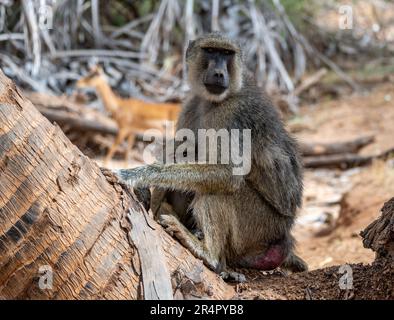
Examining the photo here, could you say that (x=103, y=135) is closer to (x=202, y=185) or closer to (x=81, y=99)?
(x=81, y=99)

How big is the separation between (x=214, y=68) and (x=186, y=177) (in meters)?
0.97

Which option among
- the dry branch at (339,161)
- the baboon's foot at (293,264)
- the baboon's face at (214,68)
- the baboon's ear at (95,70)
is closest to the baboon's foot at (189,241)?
the baboon's foot at (293,264)

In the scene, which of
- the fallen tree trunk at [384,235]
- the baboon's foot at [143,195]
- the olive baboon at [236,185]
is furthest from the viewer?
the baboon's foot at [143,195]

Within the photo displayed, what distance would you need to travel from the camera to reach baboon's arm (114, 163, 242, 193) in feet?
13.7

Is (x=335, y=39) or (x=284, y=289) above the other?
(x=335, y=39)

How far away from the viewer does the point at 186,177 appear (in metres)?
4.25

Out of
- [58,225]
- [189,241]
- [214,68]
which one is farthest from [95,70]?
[58,225]

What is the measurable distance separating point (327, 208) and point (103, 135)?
4.36 m

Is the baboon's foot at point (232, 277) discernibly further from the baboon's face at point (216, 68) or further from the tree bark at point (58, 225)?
the baboon's face at point (216, 68)

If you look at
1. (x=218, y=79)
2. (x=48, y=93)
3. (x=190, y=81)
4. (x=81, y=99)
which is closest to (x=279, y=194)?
(x=218, y=79)

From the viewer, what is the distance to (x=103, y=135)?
36.3 feet

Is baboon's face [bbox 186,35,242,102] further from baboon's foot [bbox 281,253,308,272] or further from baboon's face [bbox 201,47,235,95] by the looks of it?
baboon's foot [bbox 281,253,308,272]

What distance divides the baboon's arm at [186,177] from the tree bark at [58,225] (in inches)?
40.0

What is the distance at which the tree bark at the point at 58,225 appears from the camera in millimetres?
2846
